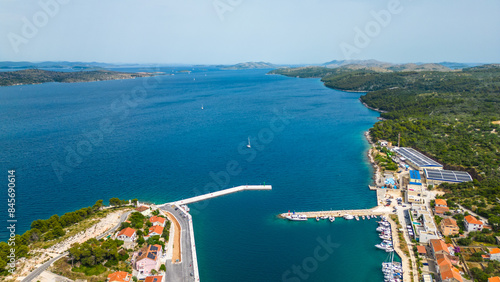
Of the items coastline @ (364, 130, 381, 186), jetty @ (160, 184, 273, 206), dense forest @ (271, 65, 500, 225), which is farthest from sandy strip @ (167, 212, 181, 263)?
dense forest @ (271, 65, 500, 225)

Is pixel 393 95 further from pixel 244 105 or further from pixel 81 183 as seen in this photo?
pixel 81 183

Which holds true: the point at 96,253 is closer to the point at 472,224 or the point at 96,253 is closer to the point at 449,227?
the point at 449,227

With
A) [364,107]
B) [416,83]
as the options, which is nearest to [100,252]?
[364,107]

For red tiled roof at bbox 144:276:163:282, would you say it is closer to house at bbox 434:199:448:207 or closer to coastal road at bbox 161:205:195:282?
coastal road at bbox 161:205:195:282

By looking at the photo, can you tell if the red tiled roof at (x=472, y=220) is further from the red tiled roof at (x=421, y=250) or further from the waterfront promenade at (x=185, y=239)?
the waterfront promenade at (x=185, y=239)

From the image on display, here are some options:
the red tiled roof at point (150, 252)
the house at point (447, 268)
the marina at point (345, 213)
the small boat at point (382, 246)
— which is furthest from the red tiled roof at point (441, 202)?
the red tiled roof at point (150, 252)

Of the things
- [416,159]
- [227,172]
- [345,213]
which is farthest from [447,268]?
[227,172]
